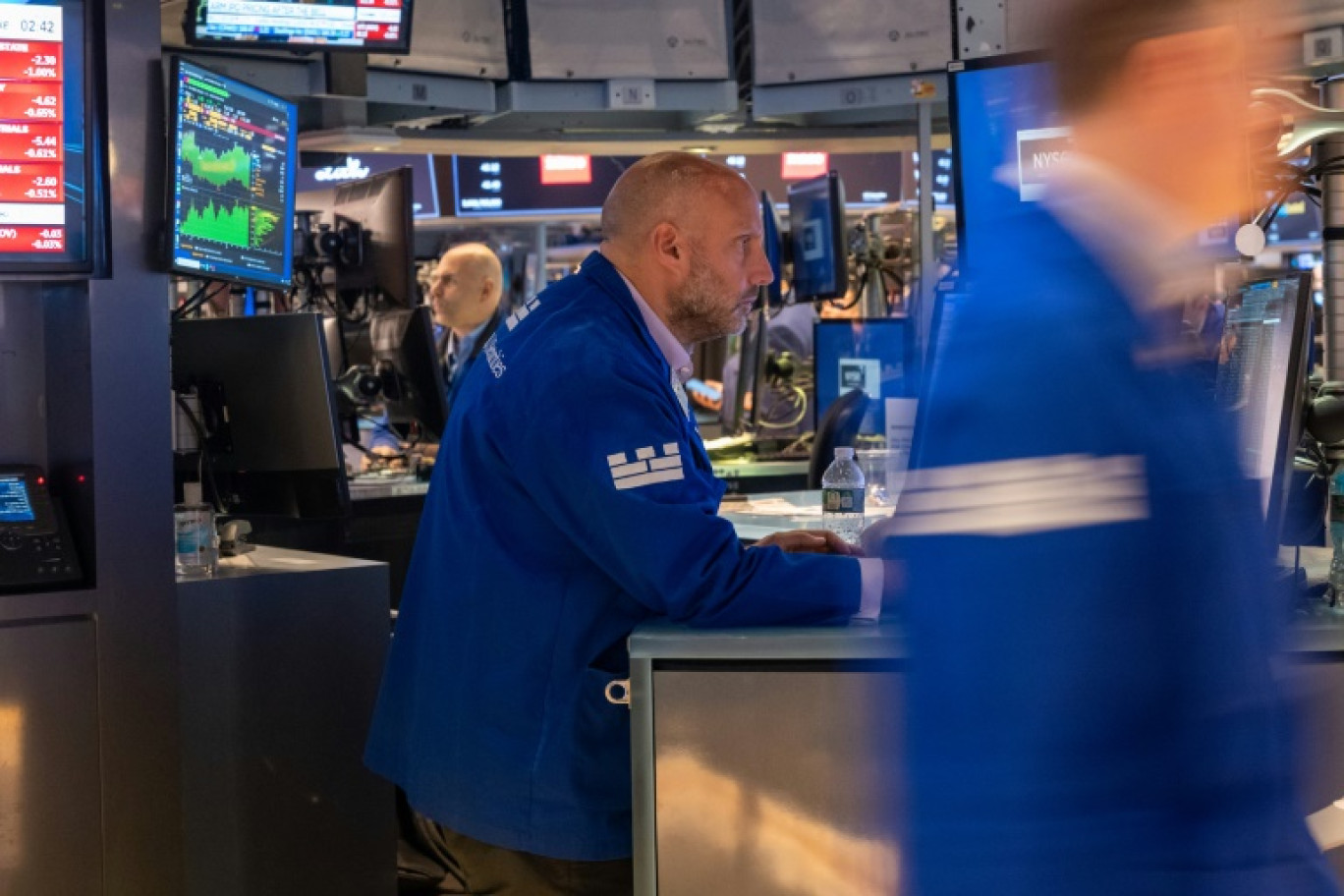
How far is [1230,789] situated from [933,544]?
0.28m

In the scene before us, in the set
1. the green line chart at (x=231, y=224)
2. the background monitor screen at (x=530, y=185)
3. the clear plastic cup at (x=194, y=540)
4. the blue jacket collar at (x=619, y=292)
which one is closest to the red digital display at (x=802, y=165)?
the background monitor screen at (x=530, y=185)

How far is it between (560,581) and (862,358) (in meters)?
Result: 4.33

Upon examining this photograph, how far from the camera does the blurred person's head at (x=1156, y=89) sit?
1.21 meters

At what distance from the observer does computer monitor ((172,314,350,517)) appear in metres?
3.70

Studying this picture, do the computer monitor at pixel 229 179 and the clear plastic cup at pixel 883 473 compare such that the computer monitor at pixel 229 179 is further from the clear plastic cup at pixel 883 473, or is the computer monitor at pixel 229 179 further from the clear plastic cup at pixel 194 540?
the clear plastic cup at pixel 883 473

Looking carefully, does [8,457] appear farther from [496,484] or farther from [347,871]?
[496,484]

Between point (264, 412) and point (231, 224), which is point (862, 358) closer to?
point (264, 412)

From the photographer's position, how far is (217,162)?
3.27 m

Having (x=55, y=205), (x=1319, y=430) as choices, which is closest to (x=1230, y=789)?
(x=1319, y=430)

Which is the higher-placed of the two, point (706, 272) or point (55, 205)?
point (55, 205)

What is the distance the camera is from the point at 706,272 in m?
2.44

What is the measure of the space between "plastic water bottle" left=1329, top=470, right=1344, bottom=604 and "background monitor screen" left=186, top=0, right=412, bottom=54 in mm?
4006

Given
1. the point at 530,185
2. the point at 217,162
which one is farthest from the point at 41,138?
the point at 530,185

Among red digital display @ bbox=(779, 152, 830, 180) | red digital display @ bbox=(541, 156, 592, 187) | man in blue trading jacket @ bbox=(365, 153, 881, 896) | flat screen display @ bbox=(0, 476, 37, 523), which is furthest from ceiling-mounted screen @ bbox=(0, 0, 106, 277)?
red digital display @ bbox=(779, 152, 830, 180)
